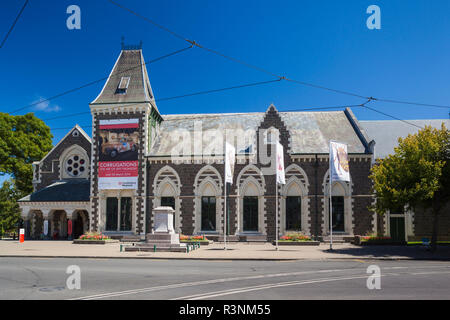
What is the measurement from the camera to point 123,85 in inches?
1414

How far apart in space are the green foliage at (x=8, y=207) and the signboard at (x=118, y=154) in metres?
30.7

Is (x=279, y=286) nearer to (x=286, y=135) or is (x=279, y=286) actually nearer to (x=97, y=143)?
(x=286, y=135)

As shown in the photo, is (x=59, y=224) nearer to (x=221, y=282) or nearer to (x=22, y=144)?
(x=22, y=144)

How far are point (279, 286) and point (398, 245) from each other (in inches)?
Answer: 793

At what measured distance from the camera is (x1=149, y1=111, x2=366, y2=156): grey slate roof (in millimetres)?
34000

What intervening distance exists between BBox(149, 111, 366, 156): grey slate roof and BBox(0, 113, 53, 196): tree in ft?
59.1

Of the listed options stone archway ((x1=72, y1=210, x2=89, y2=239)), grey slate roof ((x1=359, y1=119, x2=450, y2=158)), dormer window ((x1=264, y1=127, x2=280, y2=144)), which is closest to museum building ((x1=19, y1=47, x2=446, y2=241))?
dormer window ((x1=264, y1=127, x2=280, y2=144))

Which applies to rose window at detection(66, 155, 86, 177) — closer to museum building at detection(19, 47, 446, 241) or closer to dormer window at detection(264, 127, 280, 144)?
museum building at detection(19, 47, 446, 241)

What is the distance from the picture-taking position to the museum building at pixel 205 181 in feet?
106

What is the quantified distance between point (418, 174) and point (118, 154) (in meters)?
24.0

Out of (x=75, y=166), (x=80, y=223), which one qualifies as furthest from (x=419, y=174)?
(x=75, y=166)

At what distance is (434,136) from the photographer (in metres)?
23.5

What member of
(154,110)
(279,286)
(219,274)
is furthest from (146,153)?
(279,286)

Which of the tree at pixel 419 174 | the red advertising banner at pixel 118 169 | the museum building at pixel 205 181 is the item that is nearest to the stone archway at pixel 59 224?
the museum building at pixel 205 181
